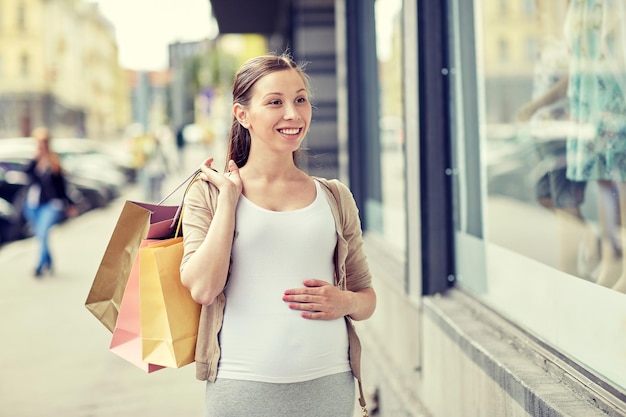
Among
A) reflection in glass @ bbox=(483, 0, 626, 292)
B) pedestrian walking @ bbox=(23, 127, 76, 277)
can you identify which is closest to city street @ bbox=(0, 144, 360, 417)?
pedestrian walking @ bbox=(23, 127, 76, 277)

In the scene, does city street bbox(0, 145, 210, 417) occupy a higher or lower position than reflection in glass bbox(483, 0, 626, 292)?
lower

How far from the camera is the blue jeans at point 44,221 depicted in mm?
11250

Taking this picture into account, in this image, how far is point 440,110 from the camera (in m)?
4.59

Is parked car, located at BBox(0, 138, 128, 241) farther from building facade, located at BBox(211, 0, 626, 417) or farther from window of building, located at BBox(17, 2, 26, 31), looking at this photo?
window of building, located at BBox(17, 2, 26, 31)

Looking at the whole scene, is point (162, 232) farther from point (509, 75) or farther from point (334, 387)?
point (509, 75)

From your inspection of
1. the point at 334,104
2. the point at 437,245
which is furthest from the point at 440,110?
the point at 334,104

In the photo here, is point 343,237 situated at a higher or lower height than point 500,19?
lower

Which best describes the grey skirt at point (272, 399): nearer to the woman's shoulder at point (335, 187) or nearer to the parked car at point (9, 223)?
the woman's shoulder at point (335, 187)

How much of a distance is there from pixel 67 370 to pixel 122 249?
4.43 meters

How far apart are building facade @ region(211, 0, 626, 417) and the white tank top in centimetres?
50

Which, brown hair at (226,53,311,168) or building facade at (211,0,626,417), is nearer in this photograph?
brown hair at (226,53,311,168)

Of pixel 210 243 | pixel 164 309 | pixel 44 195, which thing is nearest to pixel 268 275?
pixel 210 243

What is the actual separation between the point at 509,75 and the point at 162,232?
252 cm

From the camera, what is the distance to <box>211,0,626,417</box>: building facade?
10.2ft
